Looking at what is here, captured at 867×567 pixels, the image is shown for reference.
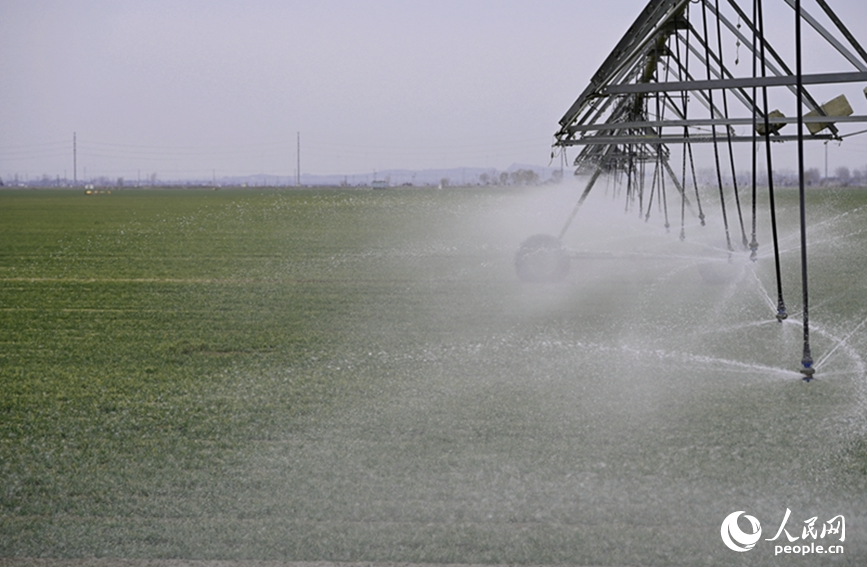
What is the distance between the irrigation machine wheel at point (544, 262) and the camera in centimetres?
1251

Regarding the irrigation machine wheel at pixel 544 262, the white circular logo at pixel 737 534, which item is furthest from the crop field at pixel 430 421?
the irrigation machine wheel at pixel 544 262

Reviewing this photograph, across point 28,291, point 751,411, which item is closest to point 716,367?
point 751,411

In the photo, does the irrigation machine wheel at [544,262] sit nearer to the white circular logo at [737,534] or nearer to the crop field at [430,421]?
the crop field at [430,421]

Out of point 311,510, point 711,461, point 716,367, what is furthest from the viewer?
point 716,367

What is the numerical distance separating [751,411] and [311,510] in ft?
10.3

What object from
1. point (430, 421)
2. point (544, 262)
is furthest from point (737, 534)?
point (544, 262)

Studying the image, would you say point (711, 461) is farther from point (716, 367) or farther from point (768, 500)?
point (716, 367)

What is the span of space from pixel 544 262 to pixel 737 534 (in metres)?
8.84

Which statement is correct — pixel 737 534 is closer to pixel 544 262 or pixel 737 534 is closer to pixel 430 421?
pixel 430 421

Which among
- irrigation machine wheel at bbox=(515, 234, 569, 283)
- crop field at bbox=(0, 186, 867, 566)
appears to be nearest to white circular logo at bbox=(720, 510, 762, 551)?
crop field at bbox=(0, 186, 867, 566)

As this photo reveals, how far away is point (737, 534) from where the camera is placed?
12.5 ft

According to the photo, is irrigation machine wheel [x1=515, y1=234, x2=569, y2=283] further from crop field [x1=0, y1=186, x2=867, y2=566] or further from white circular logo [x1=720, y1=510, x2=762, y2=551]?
white circular logo [x1=720, y1=510, x2=762, y2=551]

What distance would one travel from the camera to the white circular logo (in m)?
3.71

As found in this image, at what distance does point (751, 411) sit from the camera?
5660 millimetres
